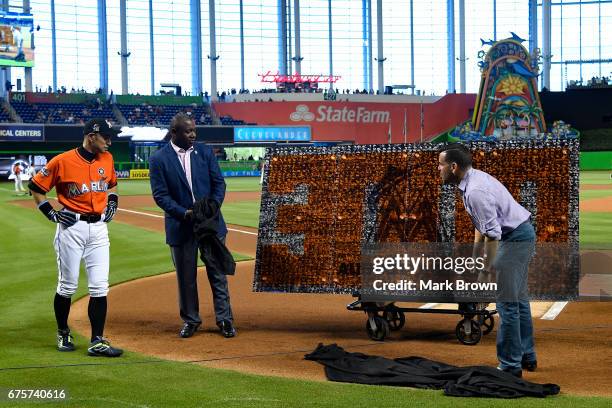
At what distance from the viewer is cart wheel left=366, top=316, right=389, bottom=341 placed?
934cm

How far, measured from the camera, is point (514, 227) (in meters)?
7.56

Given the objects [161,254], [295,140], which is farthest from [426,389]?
[295,140]

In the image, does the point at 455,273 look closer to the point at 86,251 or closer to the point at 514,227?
the point at 514,227

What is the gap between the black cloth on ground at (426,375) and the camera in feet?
22.3

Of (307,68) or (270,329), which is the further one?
(307,68)

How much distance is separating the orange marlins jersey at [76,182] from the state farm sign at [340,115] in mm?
69342

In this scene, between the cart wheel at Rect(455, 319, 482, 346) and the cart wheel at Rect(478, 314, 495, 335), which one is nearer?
the cart wheel at Rect(455, 319, 482, 346)

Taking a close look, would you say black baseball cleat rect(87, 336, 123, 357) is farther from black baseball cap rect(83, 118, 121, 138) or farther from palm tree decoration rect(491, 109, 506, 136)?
palm tree decoration rect(491, 109, 506, 136)

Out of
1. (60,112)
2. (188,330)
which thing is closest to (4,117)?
(60,112)

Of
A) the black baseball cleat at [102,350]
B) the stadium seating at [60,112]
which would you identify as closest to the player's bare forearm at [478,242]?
the black baseball cleat at [102,350]

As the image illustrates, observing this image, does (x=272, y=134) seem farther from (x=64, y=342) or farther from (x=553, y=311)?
(x=64, y=342)

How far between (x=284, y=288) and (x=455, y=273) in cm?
198

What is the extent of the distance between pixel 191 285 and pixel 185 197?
0.95 m

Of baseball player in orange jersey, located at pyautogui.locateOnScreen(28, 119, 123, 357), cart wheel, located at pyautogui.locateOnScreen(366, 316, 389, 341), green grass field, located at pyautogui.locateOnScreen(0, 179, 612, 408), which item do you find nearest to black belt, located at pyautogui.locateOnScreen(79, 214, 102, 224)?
baseball player in orange jersey, located at pyautogui.locateOnScreen(28, 119, 123, 357)
